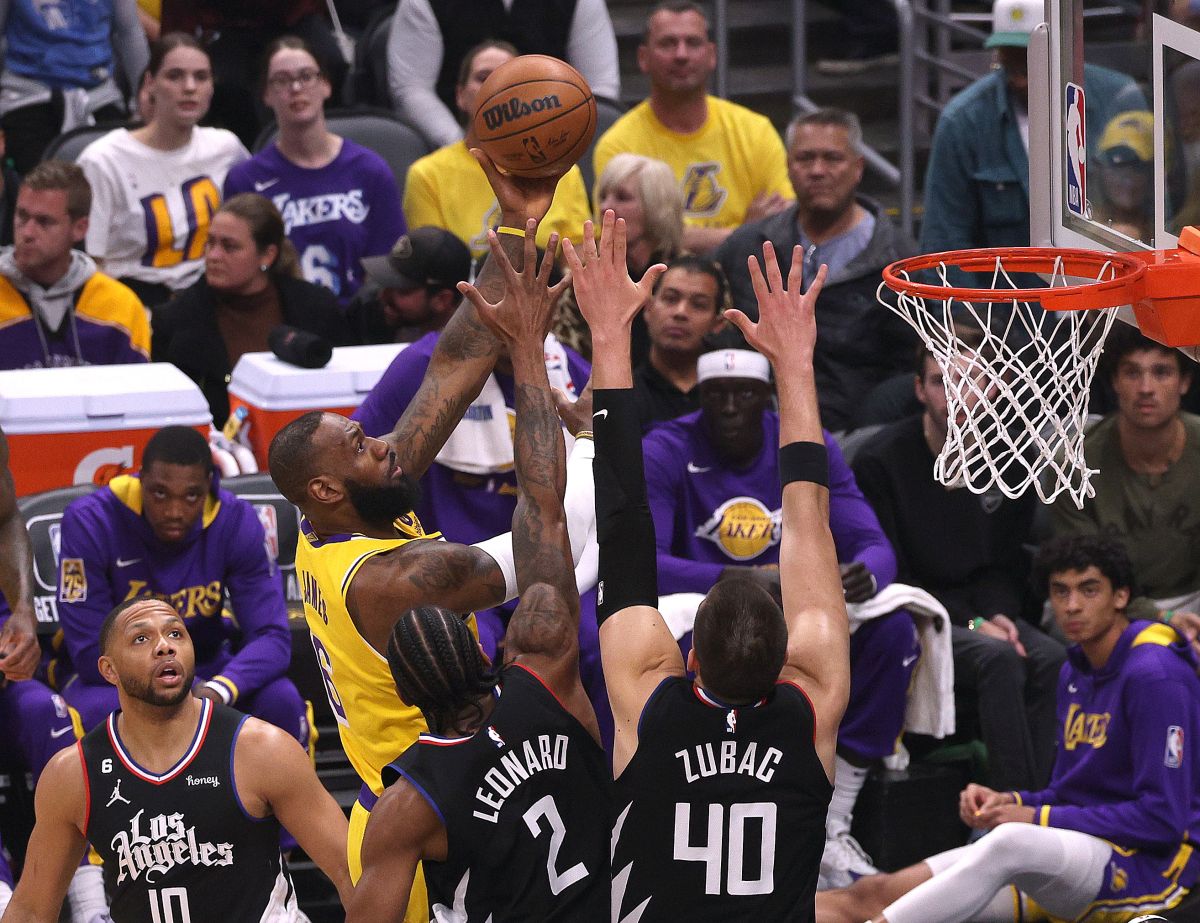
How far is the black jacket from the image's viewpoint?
709cm

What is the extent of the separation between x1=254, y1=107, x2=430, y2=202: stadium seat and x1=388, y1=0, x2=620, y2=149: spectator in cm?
16

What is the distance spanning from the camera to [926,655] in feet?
19.8

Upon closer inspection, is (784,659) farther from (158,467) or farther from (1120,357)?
(1120,357)

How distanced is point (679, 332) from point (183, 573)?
1.98 meters

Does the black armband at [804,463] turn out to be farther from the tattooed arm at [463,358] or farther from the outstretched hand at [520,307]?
the tattooed arm at [463,358]

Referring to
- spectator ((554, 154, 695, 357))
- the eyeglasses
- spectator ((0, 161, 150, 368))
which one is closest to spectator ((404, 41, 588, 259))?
spectator ((554, 154, 695, 357))

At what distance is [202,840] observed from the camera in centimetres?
455

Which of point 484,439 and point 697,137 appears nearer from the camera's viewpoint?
point 484,439

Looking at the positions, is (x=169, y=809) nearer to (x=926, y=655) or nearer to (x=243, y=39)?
(x=926, y=655)

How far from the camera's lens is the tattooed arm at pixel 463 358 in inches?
167

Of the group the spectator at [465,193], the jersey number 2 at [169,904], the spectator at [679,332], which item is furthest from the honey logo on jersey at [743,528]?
the jersey number 2 at [169,904]

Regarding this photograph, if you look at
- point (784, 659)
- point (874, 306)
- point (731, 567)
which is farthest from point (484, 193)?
point (784, 659)

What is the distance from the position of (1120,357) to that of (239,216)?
3336mm

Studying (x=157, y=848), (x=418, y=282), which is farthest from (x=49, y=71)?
(x=157, y=848)
